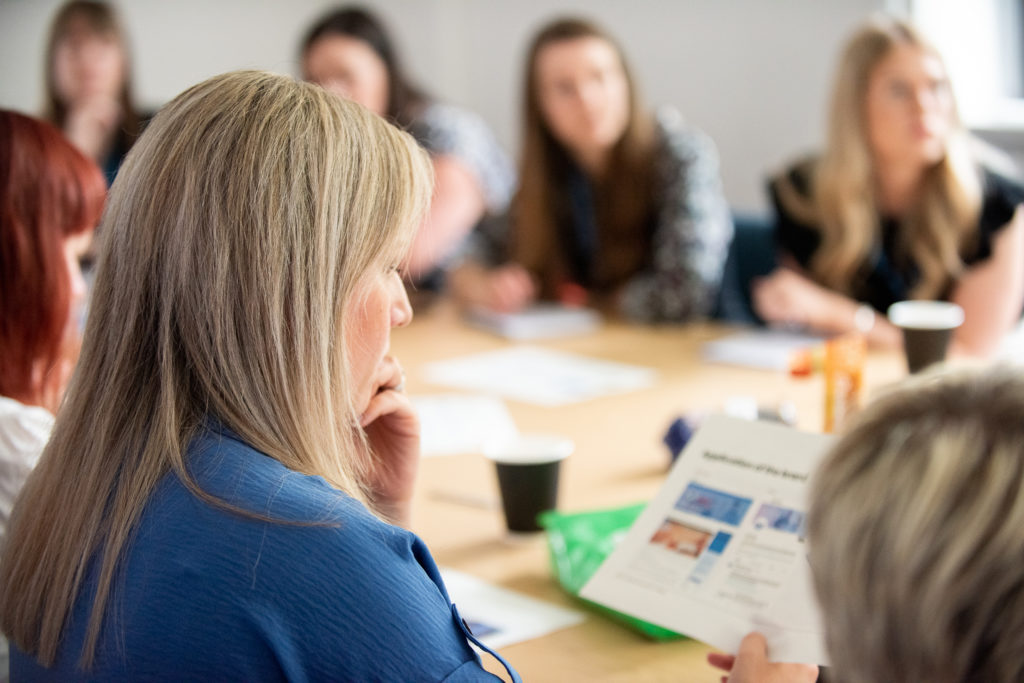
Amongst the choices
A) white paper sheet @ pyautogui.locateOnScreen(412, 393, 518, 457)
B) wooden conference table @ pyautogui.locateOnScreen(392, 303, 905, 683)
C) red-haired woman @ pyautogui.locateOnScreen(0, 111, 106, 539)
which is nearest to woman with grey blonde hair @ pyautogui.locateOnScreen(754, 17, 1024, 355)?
wooden conference table @ pyautogui.locateOnScreen(392, 303, 905, 683)

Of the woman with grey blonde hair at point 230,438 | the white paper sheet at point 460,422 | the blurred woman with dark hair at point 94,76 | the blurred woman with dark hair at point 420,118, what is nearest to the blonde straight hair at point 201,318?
the woman with grey blonde hair at point 230,438

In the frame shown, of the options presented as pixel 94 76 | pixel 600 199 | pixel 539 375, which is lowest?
pixel 539 375

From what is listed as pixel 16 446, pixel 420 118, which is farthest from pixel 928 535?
pixel 420 118

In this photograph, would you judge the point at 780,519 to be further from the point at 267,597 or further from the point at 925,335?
the point at 925,335

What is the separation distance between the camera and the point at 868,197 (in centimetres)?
244

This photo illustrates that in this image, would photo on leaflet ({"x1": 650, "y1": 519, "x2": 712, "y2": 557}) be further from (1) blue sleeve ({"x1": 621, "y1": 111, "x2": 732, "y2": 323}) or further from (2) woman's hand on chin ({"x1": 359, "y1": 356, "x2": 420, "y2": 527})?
(1) blue sleeve ({"x1": 621, "y1": 111, "x2": 732, "y2": 323})

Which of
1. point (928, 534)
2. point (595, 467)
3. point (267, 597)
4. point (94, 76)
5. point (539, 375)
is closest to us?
point (928, 534)

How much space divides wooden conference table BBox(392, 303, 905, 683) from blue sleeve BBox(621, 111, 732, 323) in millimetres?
77

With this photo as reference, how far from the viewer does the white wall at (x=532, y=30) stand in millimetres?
3848

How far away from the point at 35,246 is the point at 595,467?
806mm

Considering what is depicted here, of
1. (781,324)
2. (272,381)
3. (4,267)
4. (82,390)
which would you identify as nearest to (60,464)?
(82,390)

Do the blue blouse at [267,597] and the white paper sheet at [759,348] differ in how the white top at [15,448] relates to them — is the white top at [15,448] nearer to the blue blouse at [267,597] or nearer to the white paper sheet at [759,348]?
the blue blouse at [267,597]

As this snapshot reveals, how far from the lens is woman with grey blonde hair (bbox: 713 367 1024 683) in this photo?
0.54m

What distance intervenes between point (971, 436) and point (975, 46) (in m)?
3.40
